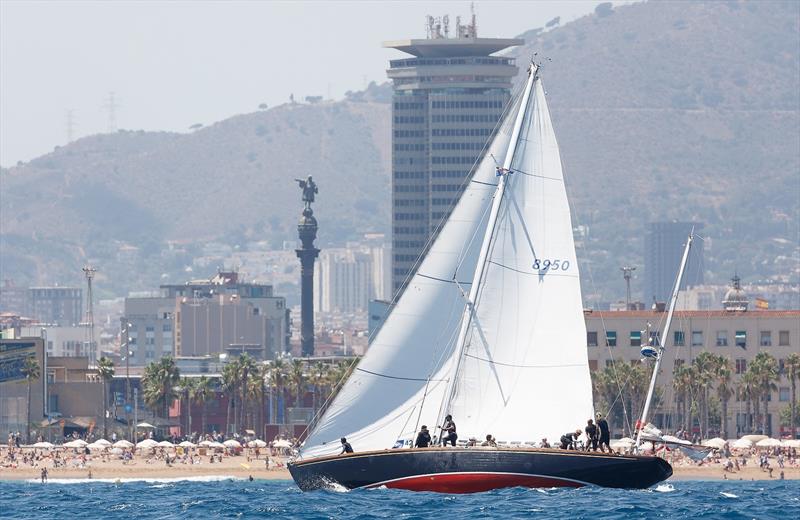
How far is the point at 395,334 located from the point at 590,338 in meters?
94.3

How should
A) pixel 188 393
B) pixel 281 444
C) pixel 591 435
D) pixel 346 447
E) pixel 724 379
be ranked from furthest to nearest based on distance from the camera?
1. pixel 188 393
2. pixel 724 379
3. pixel 281 444
4. pixel 346 447
5. pixel 591 435

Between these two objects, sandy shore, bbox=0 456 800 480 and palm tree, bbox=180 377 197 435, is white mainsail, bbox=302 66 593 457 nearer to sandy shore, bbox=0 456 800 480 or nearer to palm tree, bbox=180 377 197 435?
sandy shore, bbox=0 456 800 480

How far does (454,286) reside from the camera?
6762 cm

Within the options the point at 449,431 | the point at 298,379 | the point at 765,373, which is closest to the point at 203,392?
the point at 298,379

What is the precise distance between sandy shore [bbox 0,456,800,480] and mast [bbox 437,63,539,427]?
57.8 metres

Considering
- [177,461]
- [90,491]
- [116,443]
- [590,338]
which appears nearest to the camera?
[90,491]

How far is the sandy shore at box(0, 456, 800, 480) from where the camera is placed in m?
125

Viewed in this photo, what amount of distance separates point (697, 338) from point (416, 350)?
98.6 metres

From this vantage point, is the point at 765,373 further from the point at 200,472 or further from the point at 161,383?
the point at 161,383

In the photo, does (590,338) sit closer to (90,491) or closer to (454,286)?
(90,491)

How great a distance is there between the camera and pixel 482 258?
66.9 meters

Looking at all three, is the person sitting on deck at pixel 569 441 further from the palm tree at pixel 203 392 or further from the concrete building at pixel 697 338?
the palm tree at pixel 203 392

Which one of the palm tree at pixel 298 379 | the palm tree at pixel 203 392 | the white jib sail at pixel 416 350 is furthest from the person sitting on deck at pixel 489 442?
the palm tree at pixel 203 392

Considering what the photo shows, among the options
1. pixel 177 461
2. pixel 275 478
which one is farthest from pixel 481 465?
pixel 177 461
